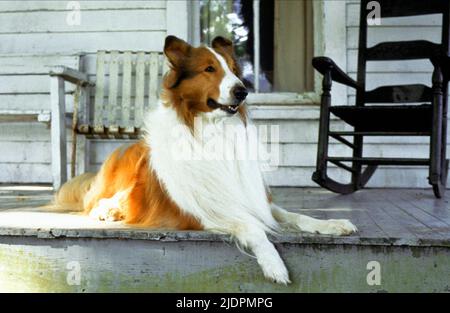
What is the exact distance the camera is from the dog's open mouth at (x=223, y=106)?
1.82 m

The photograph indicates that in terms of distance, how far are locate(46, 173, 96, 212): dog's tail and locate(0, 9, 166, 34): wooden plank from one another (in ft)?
5.05

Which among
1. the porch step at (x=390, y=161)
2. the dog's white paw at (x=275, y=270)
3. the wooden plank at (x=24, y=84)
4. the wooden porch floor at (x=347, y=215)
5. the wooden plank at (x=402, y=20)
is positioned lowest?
the dog's white paw at (x=275, y=270)

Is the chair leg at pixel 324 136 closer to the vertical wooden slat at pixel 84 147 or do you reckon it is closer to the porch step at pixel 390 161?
the porch step at pixel 390 161

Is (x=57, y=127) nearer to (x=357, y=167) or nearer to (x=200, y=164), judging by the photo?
(x=200, y=164)

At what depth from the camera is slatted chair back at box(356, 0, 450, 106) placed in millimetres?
3010

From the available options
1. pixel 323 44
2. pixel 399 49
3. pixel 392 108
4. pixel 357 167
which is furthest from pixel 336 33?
pixel 392 108

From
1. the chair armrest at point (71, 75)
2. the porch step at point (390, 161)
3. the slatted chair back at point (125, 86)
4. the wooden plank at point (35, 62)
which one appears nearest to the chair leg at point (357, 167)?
the porch step at point (390, 161)

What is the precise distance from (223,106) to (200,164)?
0.22 m

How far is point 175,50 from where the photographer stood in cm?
191

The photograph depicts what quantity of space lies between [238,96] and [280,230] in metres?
0.48

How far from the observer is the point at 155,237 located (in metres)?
1.66

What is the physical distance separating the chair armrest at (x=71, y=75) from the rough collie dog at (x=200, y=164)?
1.26 meters

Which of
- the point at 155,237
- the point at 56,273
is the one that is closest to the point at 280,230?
the point at 155,237
